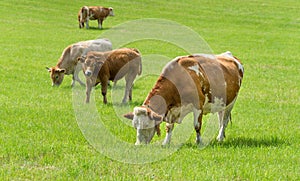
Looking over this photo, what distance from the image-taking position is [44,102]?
1443 centimetres

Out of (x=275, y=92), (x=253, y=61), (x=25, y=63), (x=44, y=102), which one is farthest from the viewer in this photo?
(x=253, y=61)

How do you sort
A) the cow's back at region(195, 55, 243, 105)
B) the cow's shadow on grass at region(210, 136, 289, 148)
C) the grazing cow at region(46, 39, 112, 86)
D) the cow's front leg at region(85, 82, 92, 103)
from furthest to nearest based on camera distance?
the grazing cow at region(46, 39, 112, 86) < the cow's front leg at region(85, 82, 92, 103) < the cow's back at region(195, 55, 243, 105) < the cow's shadow on grass at region(210, 136, 289, 148)

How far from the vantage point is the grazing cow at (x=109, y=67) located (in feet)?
47.6

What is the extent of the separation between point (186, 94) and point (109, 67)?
597 centimetres

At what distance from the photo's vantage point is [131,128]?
442 inches

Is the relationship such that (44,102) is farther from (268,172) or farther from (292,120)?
(268,172)

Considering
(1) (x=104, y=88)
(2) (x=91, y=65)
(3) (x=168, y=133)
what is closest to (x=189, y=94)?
(3) (x=168, y=133)

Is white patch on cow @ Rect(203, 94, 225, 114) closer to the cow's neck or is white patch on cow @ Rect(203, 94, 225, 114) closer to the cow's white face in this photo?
the cow's neck

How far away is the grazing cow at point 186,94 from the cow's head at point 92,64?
454 cm

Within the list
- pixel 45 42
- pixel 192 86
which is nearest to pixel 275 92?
pixel 192 86

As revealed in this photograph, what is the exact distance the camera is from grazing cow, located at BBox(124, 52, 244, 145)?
9.01 meters

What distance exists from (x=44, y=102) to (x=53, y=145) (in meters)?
5.17

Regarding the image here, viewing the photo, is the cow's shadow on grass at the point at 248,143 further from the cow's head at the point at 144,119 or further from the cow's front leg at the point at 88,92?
the cow's front leg at the point at 88,92

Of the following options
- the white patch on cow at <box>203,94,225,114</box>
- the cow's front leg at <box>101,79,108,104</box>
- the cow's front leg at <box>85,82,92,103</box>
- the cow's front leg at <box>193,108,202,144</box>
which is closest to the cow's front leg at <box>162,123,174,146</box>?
the cow's front leg at <box>193,108,202,144</box>
